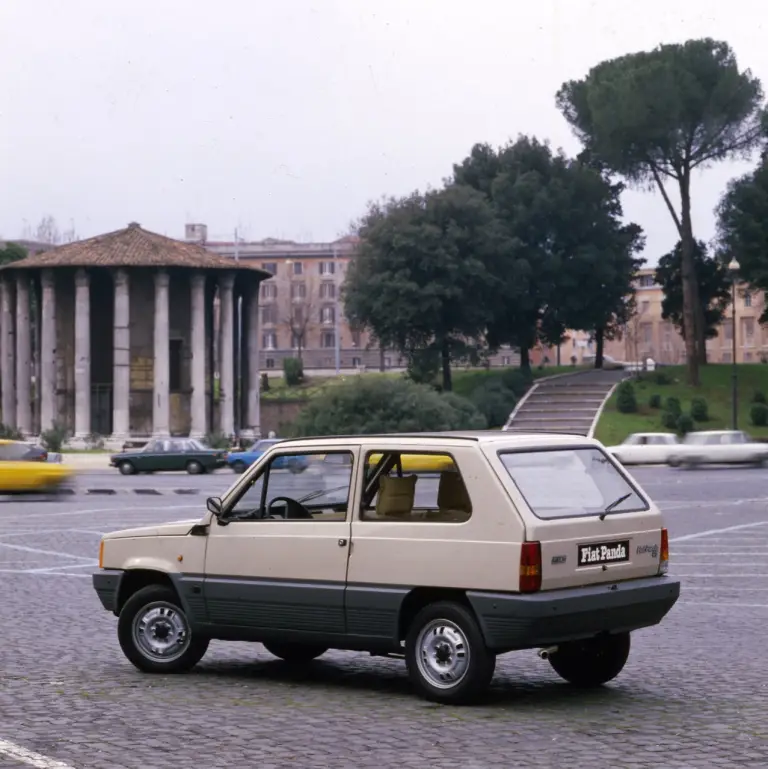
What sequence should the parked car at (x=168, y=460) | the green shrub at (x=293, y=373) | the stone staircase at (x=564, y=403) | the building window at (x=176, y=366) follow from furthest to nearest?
1. the green shrub at (x=293, y=373)
2. the building window at (x=176, y=366)
3. the stone staircase at (x=564, y=403)
4. the parked car at (x=168, y=460)

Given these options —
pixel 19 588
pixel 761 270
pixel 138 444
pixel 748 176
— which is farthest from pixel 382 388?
pixel 19 588

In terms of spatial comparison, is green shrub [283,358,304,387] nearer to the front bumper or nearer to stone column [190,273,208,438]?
stone column [190,273,208,438]

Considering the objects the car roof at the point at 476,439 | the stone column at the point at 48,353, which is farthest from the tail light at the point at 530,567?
the stone column at the point at 48,353

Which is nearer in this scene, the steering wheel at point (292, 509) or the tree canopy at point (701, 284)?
the steering wheel at point (292, 509)

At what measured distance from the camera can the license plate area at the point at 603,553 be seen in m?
9.54

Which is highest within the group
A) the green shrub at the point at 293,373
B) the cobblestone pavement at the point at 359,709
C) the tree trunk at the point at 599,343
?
the tree trunk at the point at 599,343

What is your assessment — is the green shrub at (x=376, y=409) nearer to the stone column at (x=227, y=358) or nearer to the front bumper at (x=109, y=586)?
the stone column at (x=227, y=358)

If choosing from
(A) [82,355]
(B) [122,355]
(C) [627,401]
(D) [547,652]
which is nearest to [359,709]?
(D) [547,652]

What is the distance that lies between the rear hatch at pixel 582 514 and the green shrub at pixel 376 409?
55068mm

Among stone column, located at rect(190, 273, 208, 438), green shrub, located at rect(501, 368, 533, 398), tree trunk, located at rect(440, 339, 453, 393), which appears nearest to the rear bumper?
stone column, located at rect(190, 273, 208, 438)

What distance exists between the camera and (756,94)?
82.3m

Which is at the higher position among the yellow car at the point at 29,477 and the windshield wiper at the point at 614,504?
the windshield wiper at the point at 614,504

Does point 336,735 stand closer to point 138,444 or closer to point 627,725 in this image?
point 627,725

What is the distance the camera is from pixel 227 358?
85.8 m
